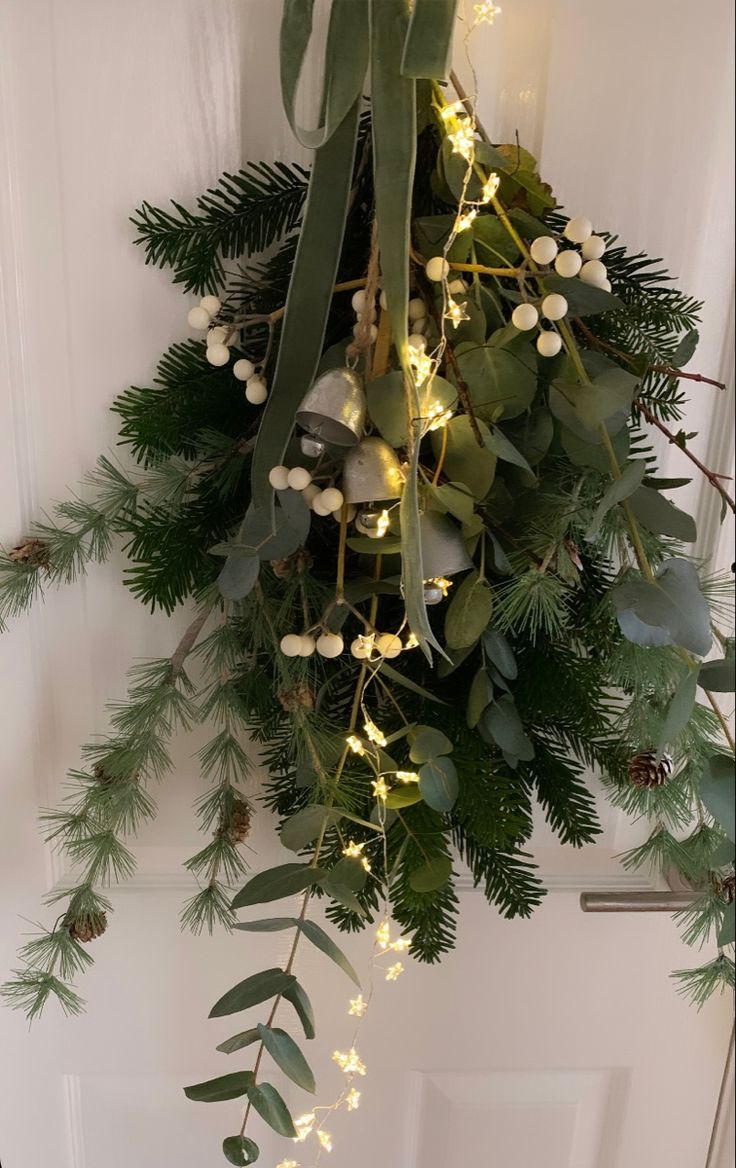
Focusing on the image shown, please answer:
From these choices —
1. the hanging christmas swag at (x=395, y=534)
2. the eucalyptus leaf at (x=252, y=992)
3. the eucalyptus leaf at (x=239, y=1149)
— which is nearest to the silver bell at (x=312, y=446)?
the hanging christmas swag at (x=395, y=534)

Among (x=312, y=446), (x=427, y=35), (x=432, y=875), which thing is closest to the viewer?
(x=427, y=35)

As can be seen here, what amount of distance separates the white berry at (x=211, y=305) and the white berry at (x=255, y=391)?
5cm

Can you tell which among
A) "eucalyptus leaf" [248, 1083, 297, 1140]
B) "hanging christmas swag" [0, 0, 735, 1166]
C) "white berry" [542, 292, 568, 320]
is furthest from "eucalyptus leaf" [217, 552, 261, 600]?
"eucalyptus leaf" [248, 1083, 297, 1140]

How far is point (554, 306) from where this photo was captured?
1.37ft

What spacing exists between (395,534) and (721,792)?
0.21m

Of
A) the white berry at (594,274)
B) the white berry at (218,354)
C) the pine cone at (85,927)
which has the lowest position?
the pine cone at (85,927)

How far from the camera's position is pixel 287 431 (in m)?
0.42

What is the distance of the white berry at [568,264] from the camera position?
1.37 feet

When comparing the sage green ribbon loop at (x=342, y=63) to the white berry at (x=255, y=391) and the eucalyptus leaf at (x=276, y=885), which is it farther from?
the eucalyptus leaf at (x=276, y=885)

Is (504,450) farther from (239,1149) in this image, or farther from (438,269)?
(239,1149)

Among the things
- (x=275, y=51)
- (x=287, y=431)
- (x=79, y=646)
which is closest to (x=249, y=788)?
(x=79, y=646)

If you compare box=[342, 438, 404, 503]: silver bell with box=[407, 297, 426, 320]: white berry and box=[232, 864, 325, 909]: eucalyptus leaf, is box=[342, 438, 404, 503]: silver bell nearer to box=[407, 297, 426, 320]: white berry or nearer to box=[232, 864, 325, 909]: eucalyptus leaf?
box=[407, 297, 426, 320]: white berry

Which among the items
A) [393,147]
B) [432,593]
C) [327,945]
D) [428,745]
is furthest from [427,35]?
[327,945]

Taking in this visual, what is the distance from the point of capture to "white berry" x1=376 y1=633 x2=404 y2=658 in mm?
468
